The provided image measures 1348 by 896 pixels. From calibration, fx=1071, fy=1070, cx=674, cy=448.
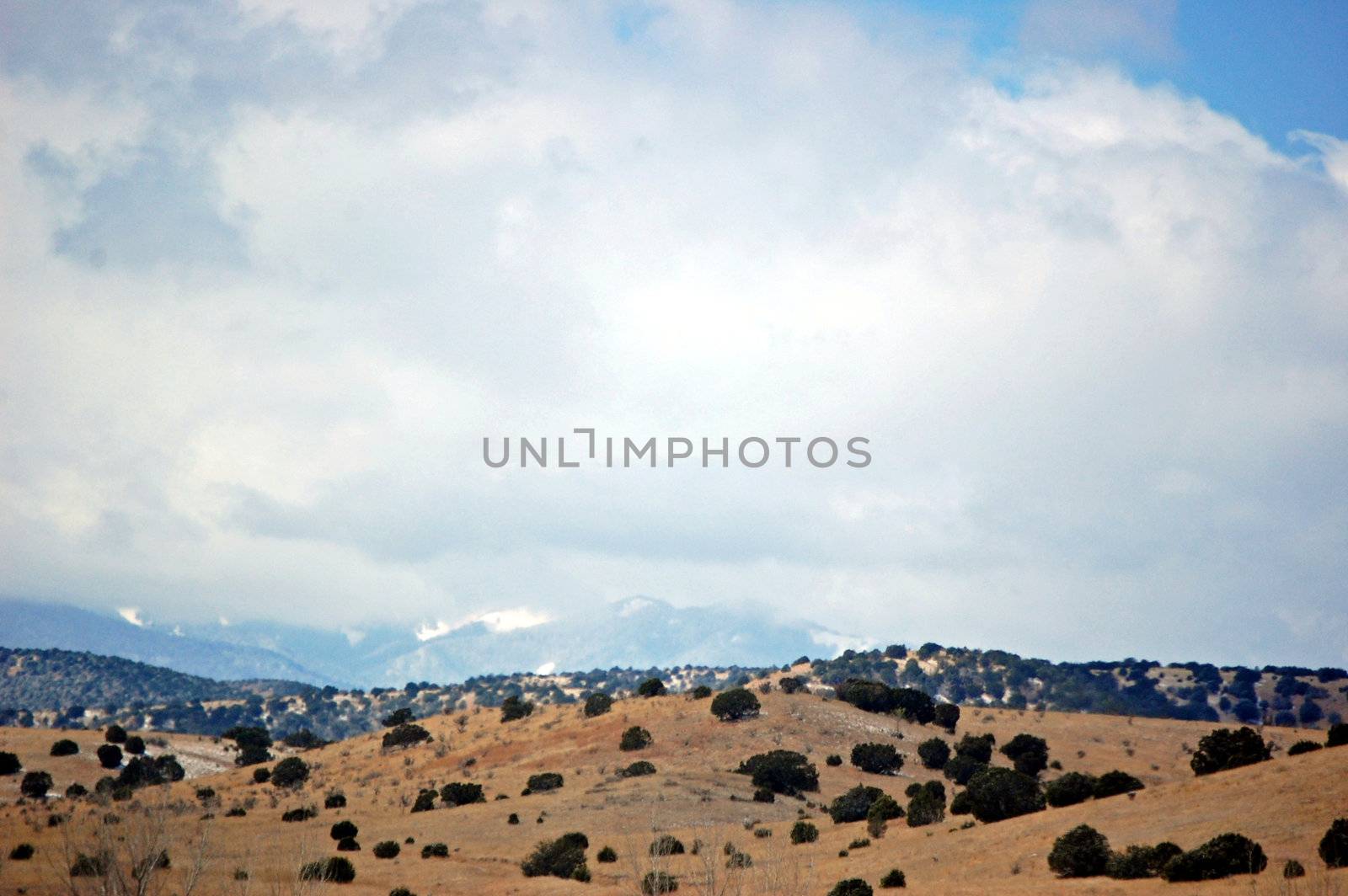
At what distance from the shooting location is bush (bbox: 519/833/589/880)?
1848 inches

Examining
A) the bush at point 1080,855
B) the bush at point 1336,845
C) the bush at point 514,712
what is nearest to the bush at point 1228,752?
the bush at point 1080,855

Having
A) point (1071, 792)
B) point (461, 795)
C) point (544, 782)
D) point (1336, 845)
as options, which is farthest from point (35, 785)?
point (1336, 845)

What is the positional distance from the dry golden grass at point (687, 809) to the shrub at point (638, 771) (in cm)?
130

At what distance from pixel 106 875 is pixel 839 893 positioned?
23.3 m

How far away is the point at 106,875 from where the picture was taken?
25.1 metres

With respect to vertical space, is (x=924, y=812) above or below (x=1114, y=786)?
below

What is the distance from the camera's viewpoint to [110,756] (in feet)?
269

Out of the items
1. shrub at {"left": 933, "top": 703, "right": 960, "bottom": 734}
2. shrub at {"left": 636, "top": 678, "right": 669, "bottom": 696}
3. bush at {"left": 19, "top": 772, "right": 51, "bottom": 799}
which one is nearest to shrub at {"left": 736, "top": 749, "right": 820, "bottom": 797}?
shrub at {"left": 933, "top": 703, "right": 960, "bottom": 734}

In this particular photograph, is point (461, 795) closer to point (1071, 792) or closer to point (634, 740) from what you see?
point (634, 740)

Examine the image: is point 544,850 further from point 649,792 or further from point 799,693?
point 799,693

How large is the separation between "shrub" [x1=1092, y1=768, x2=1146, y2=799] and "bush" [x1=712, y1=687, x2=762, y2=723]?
39993mm

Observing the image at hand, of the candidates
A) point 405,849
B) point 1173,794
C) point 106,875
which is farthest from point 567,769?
point 106,875

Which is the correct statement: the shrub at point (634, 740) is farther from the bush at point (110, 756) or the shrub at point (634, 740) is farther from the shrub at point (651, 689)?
the bush at point (110, 756)

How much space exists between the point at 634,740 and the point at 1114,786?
3911 centimetres
